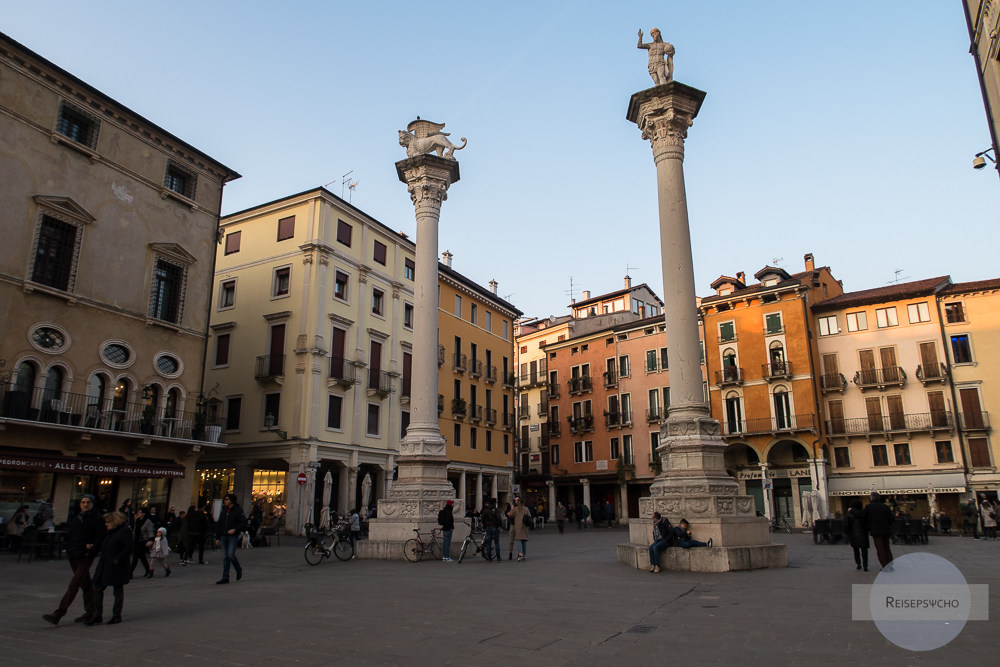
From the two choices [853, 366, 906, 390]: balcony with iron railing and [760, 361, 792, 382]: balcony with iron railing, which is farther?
[760, 361, 792, 382]: balcony with iron railing

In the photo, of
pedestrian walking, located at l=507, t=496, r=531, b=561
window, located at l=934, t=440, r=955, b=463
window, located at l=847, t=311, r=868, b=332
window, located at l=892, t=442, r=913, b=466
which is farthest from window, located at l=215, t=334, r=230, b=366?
window, located at l=934, t=440, r=955, b=463

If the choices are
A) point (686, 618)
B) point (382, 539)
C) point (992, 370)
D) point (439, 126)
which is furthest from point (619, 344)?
point (686, 618)

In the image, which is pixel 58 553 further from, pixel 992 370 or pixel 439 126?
pixel 992 370

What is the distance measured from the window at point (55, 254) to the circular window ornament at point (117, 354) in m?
2.37

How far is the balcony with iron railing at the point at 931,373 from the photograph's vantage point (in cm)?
4072

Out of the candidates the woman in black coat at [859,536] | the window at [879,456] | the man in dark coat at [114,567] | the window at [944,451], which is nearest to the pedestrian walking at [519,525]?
the woman in black coat at [859,536]

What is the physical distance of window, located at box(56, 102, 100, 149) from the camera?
23.6 metres

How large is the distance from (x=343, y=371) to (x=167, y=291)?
34.2ft

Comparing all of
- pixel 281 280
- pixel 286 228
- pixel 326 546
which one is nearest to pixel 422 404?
pixel 326 546

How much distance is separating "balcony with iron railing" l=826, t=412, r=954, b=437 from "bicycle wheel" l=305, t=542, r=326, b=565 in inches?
1402

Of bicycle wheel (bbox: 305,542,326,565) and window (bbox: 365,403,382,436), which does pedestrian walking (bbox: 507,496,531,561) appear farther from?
window (bbox: 365,403,382,436)

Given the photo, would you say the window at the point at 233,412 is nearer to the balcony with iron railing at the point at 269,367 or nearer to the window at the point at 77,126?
the balcony with iron railing at the point at 269,367

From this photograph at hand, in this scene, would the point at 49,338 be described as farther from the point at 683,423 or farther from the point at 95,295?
the point at 683,423

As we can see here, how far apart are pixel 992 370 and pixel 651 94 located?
3378 cm
